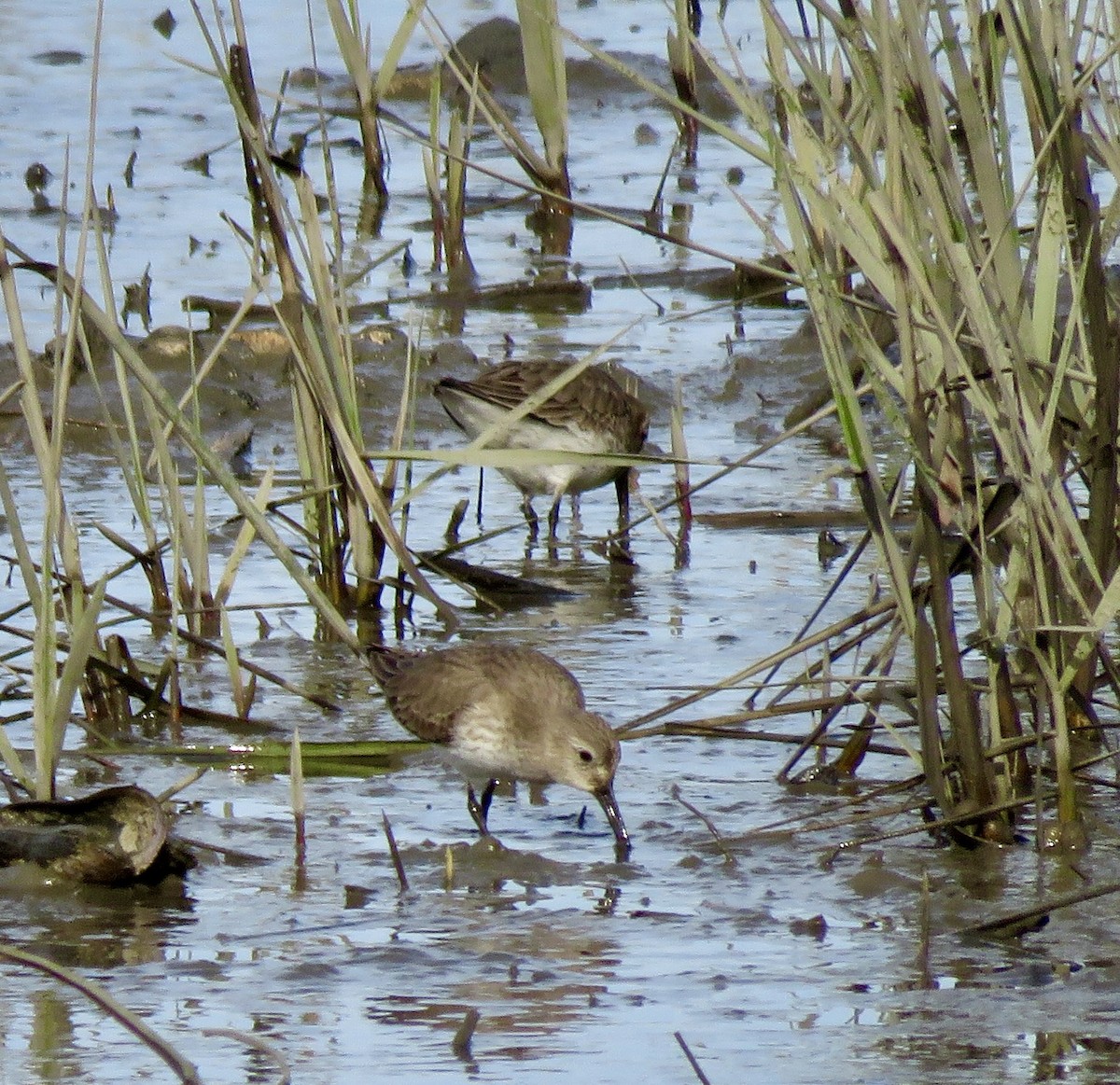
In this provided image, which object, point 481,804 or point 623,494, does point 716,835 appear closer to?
point 481,804

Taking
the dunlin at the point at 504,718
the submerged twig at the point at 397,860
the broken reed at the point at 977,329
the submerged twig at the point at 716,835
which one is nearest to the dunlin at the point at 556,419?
the dunlin at the point at 504,718

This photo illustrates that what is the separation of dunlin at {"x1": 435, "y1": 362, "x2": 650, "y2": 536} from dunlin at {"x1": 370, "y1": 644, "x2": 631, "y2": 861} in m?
2.14

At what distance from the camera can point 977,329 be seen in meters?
3.81

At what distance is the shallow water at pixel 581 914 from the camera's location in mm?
3555

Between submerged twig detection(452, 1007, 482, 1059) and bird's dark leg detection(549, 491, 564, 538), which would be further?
bird's dark leg detection(549, 491, 564, 538)

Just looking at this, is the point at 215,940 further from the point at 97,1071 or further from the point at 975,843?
the point at 975,843

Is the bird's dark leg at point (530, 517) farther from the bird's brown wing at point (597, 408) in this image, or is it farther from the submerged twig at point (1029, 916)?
the submerged twig at point (1029, 916)

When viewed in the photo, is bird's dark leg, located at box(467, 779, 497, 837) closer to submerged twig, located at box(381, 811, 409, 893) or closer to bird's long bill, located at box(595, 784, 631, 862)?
bird's long bill, located at box(595, 784, 631, 862)

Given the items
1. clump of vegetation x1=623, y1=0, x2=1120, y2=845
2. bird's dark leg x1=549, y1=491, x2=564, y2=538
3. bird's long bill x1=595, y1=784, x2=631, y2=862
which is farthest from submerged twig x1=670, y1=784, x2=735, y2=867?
bird's dark leg x1=549, y1=491, x2=564, y2=538

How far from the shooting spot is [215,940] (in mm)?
4113

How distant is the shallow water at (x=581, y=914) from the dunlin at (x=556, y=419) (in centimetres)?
37

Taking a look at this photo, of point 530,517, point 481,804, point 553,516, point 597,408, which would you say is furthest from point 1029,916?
point 597,408

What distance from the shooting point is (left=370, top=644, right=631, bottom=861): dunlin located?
4.91 m

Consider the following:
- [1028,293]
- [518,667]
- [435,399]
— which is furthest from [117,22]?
[1028,293]
